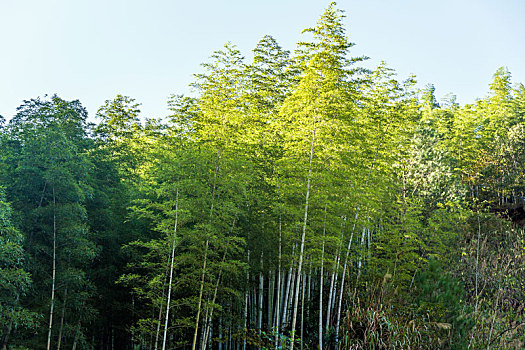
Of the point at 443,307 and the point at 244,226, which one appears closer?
the point at 443,307

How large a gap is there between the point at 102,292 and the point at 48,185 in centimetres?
390

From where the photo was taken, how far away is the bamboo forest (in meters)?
9.07

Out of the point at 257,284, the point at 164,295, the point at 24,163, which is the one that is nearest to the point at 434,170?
the point at 257,284

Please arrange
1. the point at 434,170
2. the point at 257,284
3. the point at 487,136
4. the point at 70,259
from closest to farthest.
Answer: the point at 70,259 < the point at 257,284 < the point at 434,170 < the point at 487,136

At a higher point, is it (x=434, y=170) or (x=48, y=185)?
(x=434, y=170)

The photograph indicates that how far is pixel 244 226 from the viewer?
10.8m

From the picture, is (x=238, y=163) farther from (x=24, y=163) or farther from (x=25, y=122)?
(x=25, y=122)

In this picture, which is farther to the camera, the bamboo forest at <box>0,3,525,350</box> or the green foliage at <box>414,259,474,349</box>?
the bamboo forest at <box>0,3,525,350</box>

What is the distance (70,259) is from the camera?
10.9 m

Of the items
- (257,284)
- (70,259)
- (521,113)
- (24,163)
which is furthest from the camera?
(521,113)

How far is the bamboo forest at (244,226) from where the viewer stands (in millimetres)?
9070

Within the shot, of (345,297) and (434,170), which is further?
(434,170)

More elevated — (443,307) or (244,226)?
(244,226)

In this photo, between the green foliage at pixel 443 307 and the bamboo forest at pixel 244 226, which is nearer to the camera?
the green foliage at pixel 443 307
